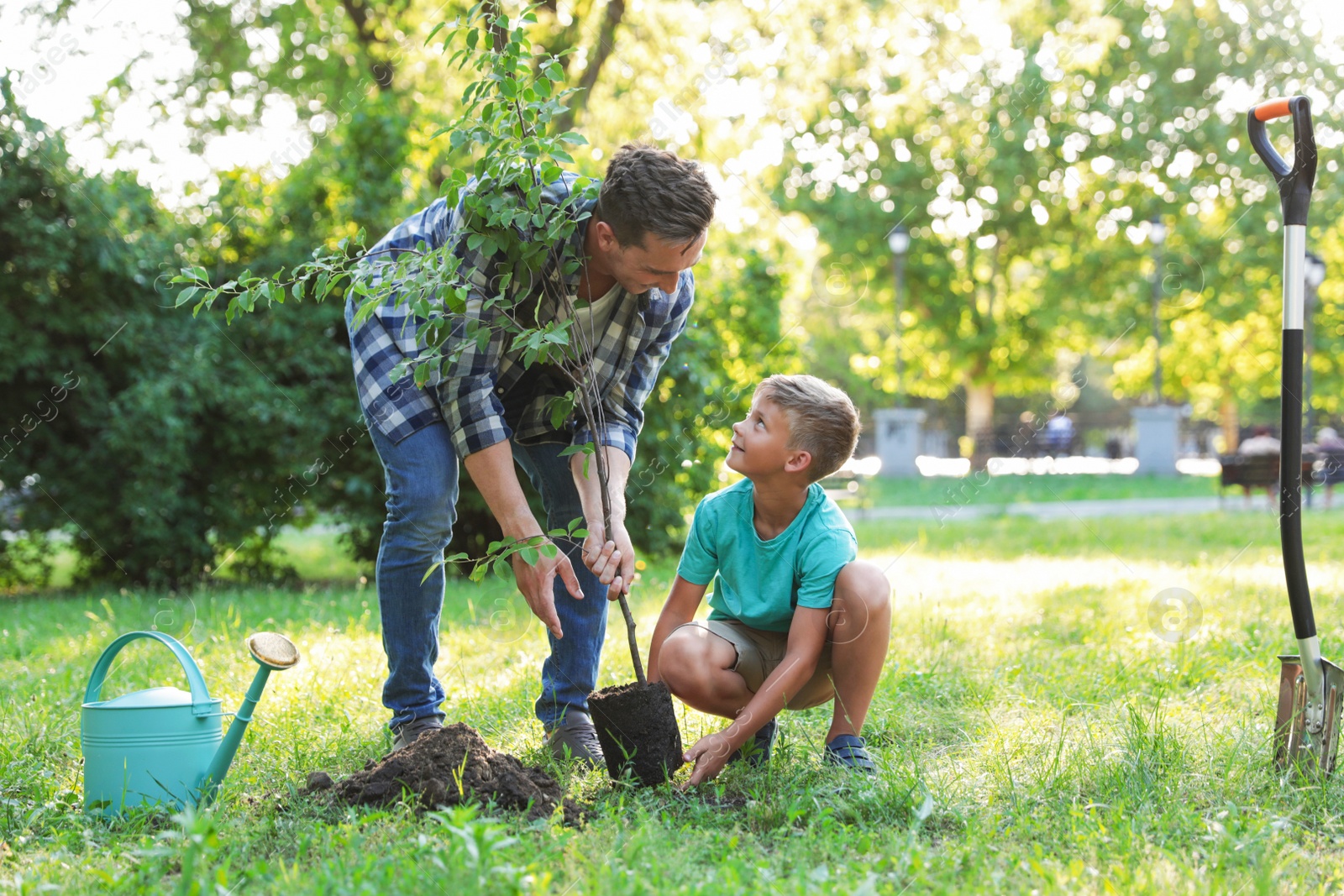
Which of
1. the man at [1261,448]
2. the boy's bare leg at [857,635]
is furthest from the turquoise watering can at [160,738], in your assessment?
the man at [1261,448]

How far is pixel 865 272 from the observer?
75.2ft

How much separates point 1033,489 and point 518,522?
17498mm

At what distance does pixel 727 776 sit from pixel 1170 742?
1.10m

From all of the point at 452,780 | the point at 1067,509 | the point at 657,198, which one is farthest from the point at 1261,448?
the point at 452,780

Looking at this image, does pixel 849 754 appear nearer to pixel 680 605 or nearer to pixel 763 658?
pixel 763 658

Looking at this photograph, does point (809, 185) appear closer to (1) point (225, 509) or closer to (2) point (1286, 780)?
(1) point (225, 509)

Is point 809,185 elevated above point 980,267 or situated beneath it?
elevated above

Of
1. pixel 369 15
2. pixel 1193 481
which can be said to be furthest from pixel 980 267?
pixel 369 15

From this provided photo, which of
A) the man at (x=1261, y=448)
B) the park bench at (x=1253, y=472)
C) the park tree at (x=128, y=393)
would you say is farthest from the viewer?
the man at (x=1261, y=448)

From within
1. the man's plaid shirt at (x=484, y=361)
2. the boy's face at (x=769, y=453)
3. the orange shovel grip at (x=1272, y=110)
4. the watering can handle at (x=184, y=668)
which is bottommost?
the watering can handle at (x=184, y=668)

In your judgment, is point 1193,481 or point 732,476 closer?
point 732,476

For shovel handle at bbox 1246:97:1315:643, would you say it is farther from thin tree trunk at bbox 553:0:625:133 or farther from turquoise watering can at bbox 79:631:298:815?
thin tree trunk at bbox 553:0:625:133

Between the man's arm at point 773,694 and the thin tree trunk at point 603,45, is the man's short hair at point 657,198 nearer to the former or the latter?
the man's arm at point 773,694

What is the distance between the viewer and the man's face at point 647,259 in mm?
2461
